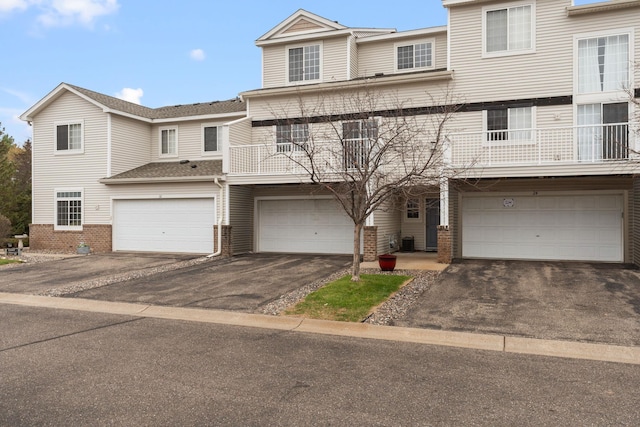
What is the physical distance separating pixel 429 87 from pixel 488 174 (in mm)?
4583

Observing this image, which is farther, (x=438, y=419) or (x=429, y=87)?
(x=429, y=87)

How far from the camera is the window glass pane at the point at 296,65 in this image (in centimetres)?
1967

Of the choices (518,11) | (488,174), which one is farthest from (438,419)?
(518,11)

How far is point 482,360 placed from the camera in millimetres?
6117

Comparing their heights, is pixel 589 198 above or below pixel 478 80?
below

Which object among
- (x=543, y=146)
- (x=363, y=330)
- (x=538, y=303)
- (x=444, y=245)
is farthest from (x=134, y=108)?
(x=538, y=303)

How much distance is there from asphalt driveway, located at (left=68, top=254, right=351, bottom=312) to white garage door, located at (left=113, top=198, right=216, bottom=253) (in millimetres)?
2899

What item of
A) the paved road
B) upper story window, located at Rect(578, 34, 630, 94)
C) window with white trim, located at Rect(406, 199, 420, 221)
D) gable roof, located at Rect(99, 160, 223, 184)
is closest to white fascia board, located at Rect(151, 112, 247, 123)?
gable roof, located at Rect(99, 160, 223, 184)

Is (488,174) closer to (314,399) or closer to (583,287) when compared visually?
(583,287)

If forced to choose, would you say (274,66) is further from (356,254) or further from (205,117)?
(356,254)

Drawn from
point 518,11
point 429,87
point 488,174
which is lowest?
point 488,174

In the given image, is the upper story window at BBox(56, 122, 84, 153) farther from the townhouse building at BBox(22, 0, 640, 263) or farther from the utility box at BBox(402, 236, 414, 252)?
the utility box at BBox(402, 236, 414, 252)

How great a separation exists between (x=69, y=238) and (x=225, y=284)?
41.6 ft

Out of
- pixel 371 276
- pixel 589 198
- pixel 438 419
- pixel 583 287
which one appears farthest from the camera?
pixel 589 198
